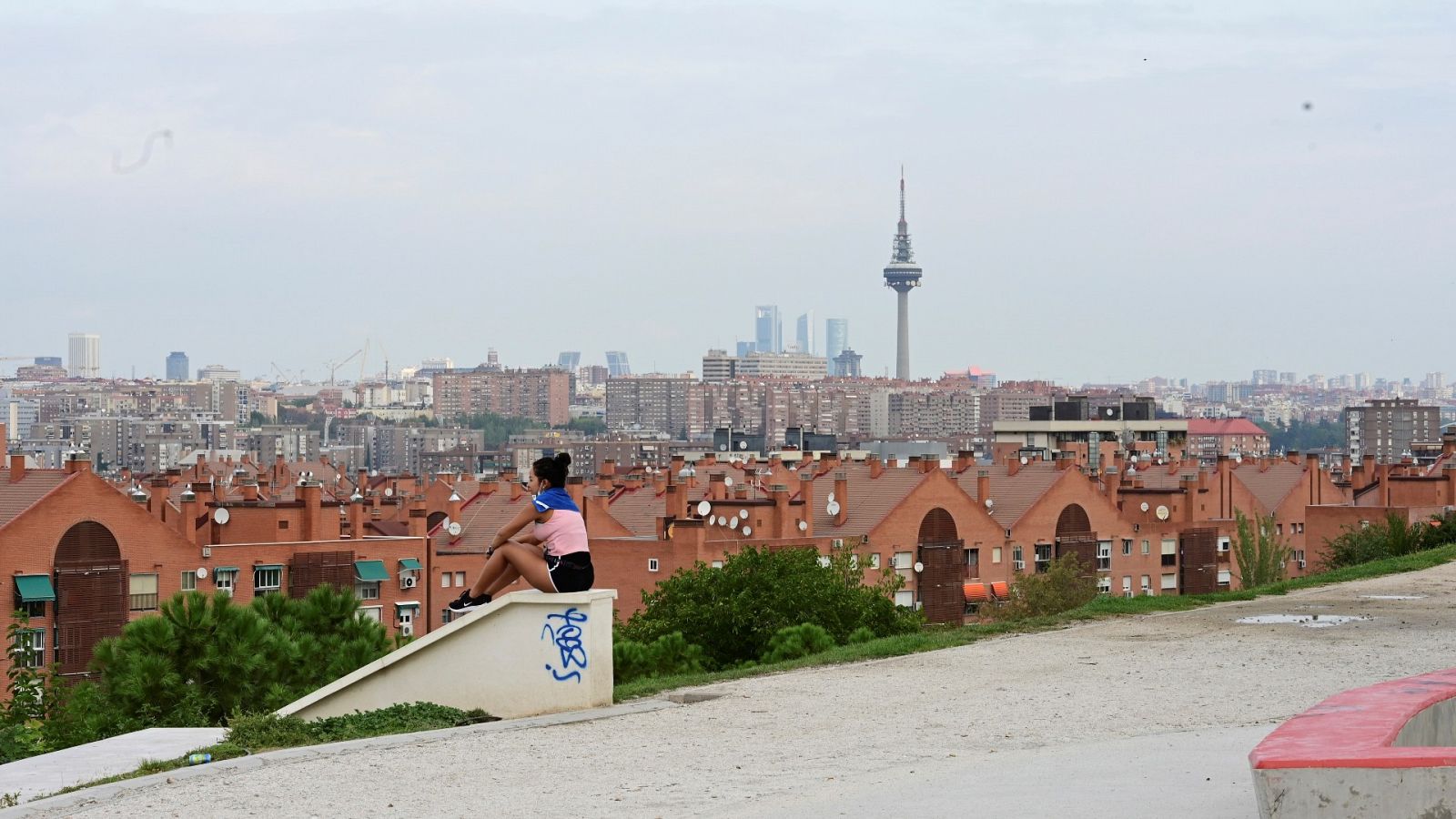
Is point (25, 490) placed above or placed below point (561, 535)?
below

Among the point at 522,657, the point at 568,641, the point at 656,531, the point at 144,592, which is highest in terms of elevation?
the point at 568,641

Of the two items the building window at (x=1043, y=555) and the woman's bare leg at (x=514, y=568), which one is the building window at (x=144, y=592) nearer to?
the building window at (x=1043, y=555)

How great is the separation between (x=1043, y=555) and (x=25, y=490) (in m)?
29.4

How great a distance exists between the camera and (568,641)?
13352 mm

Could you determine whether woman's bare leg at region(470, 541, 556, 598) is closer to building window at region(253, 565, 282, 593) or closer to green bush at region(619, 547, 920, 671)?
green bush at region(619, 547, 920, 671)

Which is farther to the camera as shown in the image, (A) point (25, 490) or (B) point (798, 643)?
(A) point (25, 490)

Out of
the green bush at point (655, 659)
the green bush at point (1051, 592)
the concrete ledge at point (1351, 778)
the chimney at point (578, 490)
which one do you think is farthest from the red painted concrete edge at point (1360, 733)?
the chimney at point (578, 490)

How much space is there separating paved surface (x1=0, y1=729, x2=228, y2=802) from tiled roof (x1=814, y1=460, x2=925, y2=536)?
131 ft

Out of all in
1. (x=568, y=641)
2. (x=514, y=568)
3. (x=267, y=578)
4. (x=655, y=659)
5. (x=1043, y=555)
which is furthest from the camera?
(x=1043, y=555)

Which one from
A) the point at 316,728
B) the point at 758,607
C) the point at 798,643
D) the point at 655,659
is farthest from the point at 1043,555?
the point at 316,728

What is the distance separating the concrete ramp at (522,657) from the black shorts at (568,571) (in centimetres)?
11

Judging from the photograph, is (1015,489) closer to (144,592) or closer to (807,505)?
(807,505)

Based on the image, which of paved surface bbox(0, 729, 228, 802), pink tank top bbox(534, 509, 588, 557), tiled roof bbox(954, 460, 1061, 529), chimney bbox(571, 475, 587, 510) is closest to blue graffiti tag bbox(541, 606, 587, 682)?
pink tank top bbox(534, 509, 588, 557)

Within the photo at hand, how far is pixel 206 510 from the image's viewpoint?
52500 mm
